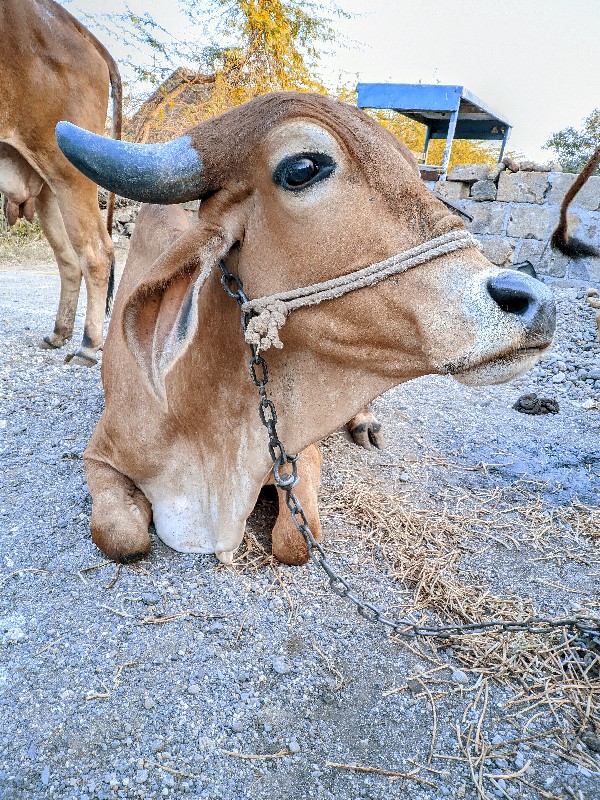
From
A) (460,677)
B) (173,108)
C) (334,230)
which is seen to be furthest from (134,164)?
(173,108)

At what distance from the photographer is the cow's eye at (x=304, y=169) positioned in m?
1.49

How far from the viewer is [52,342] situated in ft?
15.8

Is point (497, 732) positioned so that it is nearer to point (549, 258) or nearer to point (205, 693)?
point (205, 693)

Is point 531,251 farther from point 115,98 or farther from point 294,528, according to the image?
point 294,528

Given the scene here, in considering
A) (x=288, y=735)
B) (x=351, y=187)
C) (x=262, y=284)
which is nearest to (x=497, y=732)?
(x=288, y=735)

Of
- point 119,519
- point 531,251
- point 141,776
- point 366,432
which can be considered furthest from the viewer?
point 531,251

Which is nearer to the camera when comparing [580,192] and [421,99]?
[580,192]

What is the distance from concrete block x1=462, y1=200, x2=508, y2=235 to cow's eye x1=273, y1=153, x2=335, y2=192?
803cm

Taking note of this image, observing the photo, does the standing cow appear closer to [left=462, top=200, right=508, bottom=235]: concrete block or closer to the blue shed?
the blue shed

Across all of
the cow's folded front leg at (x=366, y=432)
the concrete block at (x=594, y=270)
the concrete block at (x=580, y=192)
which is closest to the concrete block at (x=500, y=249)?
the concrete block at (x=580, y=192)

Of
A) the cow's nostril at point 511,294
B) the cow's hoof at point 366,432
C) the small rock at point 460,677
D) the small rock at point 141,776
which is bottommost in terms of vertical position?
the cow's hoof at point 366,432

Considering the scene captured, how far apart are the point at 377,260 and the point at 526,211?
8117 mm

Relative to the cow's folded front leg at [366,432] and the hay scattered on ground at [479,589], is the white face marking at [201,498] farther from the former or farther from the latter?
the cow's folded front leg at [366,432]

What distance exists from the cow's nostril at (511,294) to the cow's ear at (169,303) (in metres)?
0.76
